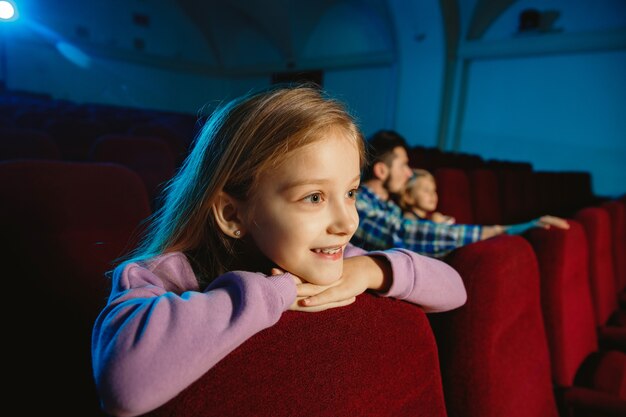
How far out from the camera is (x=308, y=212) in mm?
572

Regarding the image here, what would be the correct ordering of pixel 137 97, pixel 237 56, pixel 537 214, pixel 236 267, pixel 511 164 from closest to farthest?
pixel 236 267
pixel 537 214
pixel 511 164
pixel 137 97
pixel 237 56

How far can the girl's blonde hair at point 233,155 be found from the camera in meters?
0.60

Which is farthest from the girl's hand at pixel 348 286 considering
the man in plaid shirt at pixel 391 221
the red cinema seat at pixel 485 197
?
the red cinema seat at pixel 485 197

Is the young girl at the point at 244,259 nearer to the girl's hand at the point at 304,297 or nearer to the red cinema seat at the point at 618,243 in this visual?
the girl's hand at the point at 304,297

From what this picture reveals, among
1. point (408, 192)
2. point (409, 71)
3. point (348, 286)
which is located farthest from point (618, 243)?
point (409, 71)

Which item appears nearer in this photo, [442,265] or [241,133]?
[241,133]

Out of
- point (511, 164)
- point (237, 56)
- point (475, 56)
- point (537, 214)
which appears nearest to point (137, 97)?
point (237, 56)

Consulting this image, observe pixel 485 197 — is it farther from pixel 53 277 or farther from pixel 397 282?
pixel 53 277

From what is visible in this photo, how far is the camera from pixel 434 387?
67cm

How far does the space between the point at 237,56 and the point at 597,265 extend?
13.0 metres

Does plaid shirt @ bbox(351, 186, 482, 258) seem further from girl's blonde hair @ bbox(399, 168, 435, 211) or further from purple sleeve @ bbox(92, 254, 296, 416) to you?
purple sleeve @ bbox(92, 254, 296, 416)

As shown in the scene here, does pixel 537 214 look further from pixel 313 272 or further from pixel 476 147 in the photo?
pixel 476 147

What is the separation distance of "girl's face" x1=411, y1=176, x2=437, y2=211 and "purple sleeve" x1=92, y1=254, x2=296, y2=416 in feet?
4.85

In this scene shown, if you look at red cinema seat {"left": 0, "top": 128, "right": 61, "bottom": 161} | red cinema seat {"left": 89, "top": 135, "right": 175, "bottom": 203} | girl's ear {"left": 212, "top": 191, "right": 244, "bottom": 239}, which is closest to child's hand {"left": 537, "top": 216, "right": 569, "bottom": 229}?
girl's ear {"left": 212, "top": 191, "right": 244, "bottom": 239}
